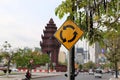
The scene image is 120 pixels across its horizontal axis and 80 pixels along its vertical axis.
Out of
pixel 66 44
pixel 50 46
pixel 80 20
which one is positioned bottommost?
pixel 66 44

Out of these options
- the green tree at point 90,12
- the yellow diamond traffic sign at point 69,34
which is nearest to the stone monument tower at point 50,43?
the green tree at point 90,12

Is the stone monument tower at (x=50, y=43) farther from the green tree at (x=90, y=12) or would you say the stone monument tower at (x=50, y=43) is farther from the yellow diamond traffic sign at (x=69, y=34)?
the yellow diamond traffic sign at (x=69, y=34)

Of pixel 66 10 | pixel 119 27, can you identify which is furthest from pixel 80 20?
pixel 119 27

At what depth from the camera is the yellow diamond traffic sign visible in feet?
31.9

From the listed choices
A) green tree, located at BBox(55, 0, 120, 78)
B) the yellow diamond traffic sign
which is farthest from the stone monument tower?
the yellow diamond traffic sign

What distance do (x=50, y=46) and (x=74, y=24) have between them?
141631mm

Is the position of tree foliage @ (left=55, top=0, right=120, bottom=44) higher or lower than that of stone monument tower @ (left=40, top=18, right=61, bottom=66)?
lower

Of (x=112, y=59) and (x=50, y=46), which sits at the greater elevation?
(x=50, y=46)

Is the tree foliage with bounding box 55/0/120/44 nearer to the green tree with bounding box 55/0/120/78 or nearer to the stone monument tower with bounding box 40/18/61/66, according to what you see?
the green tree with bounding box 55/0/120/78

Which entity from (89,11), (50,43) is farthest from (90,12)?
(50,43)

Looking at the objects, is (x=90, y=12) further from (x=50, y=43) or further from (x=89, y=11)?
(x=50, y=43)

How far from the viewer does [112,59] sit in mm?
69938

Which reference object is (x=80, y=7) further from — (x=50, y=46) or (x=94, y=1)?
(x=50, y=46)

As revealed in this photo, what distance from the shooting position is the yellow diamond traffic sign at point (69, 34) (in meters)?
9.73
